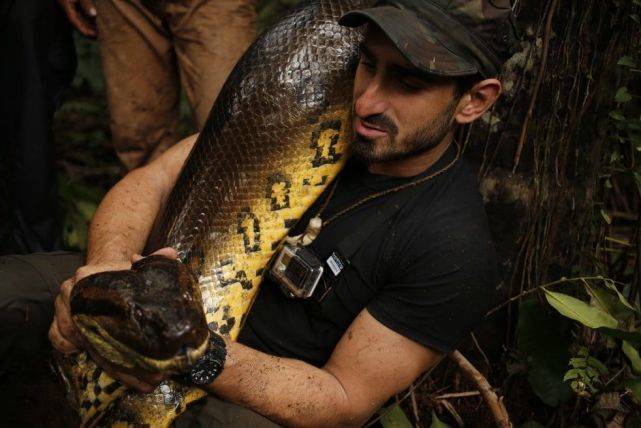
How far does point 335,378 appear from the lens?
2604 mm

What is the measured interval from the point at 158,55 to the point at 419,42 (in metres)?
2.29

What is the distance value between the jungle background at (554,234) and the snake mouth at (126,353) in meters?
1.28

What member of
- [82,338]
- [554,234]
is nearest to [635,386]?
[554,234]

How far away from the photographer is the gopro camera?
2676 millimetres

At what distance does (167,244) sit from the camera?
292cm

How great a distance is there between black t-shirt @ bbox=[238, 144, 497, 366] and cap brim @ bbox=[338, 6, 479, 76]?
50 cm

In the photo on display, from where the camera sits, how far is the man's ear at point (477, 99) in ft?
8.58

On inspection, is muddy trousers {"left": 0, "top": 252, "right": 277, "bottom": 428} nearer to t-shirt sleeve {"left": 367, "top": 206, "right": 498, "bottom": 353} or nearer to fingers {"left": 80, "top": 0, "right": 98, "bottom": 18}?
t-shirt sleeve {"left": 367, "top": 206, "right": 498, "bottom": 353}

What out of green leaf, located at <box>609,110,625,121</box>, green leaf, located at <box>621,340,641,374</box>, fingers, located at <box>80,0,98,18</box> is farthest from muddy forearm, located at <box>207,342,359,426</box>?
fingers, located at <box>80,0,98,18</box>

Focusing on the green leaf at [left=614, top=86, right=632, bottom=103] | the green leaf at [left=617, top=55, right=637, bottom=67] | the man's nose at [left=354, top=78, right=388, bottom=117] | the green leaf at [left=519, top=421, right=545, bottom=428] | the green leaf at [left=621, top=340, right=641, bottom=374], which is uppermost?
the man's nose at [left=354, top=78, right=388, bottom=117]

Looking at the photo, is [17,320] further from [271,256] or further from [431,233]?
[431,233]

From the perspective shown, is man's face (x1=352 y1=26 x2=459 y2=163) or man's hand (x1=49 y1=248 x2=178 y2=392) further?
man's face (x1=352 y1=26 x2=459 y2=163)

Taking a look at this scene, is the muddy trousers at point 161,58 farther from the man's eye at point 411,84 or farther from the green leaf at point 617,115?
the green leaf at point 617,115

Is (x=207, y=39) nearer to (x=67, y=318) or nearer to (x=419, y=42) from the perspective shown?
(x=419, y=42)
